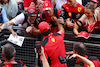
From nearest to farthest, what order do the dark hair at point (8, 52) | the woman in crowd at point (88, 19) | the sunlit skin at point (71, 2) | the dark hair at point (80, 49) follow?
the dark hair at point (8, 52), the dark hair at point (80, 49), the woman in crowd at point (88, 19), the sunlit skin at point (71, 2)

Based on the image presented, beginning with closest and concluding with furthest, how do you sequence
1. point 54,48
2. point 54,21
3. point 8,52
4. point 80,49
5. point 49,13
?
point 8,52 < point 80,49 < point 54,48 < point 49,13 < point 54,21

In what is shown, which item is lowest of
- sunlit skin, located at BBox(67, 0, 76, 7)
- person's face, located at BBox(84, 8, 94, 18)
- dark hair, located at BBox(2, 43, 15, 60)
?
dark hair, located at BBox(2, 43, 15, 60)

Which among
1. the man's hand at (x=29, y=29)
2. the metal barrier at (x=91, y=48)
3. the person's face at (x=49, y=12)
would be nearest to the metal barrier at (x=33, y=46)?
the metal barrier at (x=91, y=48)

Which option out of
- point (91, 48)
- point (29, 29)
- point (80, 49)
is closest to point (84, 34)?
point (91, 48)

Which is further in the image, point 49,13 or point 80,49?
point 49,13

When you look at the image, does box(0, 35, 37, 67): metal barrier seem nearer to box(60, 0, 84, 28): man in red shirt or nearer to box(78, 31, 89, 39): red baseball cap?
box(60, 0, 84, 28): man in red shirt

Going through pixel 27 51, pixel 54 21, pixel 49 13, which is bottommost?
pixel 27 51

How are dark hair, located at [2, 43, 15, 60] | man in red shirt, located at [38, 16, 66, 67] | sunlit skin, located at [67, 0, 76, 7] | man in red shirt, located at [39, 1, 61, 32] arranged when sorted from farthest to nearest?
sunlit skin, located at [67, 0, 76, 7]
man in red shirt, located at [39, 1, 61, 32]
man in red shirt, located at [38, 16, 66, 67]
dark hair, located at [2, 43, 15, 60]

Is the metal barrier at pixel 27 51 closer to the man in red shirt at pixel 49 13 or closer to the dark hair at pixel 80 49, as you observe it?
the man in red shirt at pixel 49 13

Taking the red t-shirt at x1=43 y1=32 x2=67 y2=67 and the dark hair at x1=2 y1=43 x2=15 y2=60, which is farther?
the red t-shirt at x1=43 y1=32 x2=67 y2=67

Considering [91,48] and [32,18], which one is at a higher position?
[32,18]

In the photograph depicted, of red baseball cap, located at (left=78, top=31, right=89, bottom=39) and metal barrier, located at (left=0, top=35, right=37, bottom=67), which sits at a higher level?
red baseball cap, located at (left=78, top=31, right=89, bottom=39)

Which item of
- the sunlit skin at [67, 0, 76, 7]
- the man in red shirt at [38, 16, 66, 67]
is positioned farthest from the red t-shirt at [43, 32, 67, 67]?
→ the sunlit skin at [67, 0, 76, 7]

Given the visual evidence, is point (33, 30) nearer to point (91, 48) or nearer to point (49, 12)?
point (49, 12)
